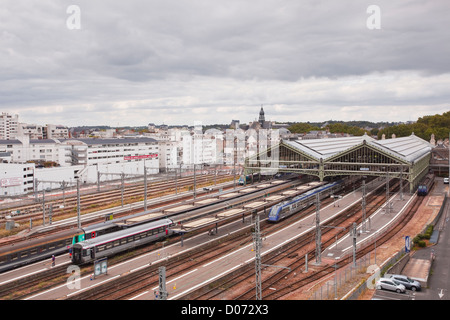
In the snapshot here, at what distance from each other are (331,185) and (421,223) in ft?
68.2

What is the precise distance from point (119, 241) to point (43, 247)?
23.0ft

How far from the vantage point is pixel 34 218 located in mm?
52500

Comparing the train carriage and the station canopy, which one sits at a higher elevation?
the station canopy

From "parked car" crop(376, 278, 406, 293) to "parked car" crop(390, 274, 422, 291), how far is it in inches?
15.3

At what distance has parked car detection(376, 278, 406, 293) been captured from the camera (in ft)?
75.9

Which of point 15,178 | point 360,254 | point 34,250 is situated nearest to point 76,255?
point 34,250

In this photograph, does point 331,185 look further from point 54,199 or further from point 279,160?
point 54,199

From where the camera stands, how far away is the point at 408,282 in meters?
23.9

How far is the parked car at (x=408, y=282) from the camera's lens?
23.7 meters

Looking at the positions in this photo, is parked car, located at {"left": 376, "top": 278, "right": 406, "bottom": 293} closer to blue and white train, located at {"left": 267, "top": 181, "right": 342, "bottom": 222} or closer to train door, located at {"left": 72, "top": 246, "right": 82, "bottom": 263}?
blue and white train, located at {"left": 267, "top": 181, "right": 342, "bottom": 222}

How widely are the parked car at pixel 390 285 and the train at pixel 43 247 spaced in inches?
972

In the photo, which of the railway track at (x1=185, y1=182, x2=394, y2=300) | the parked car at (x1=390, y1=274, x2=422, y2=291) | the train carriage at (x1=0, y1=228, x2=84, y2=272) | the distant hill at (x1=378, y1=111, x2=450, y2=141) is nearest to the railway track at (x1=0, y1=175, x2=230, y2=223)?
the train carriage at (x1=0, y1=228, x2=84, y2=272)

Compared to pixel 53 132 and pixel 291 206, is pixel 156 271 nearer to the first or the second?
pixel 291 206
